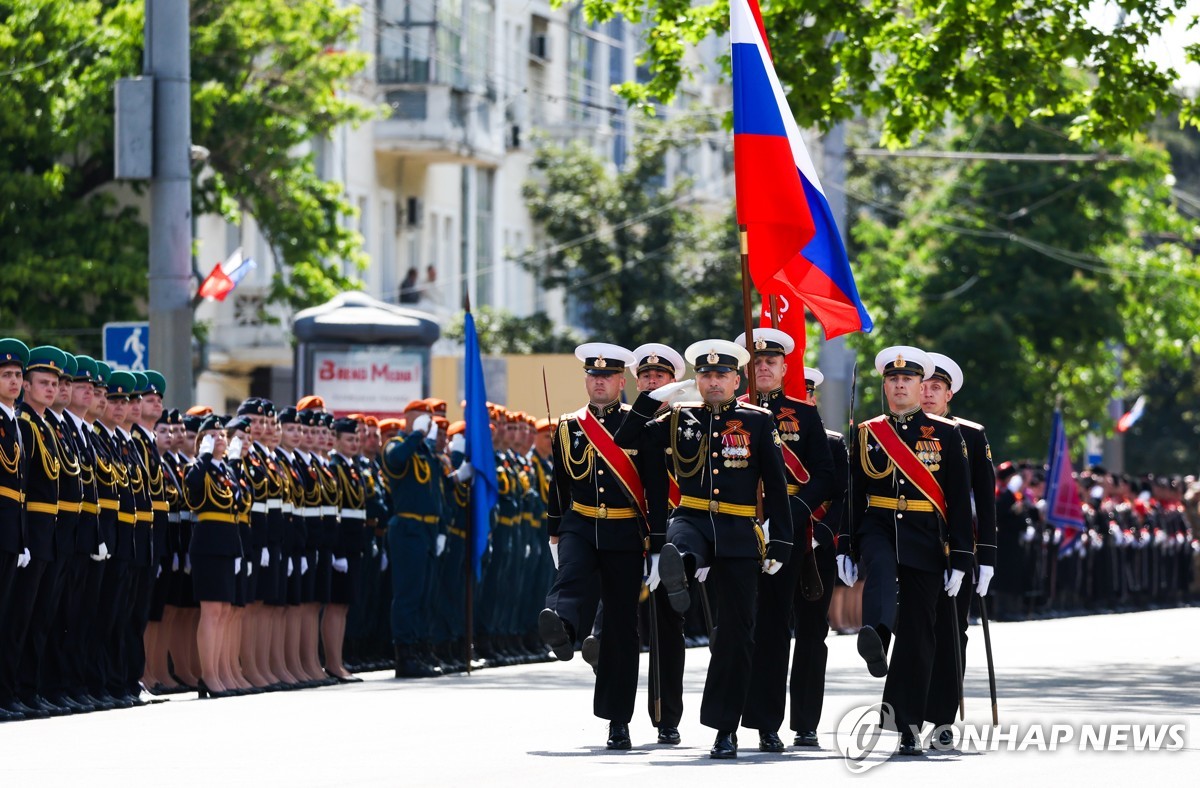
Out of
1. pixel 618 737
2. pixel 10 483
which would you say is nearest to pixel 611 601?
pixel 618 737

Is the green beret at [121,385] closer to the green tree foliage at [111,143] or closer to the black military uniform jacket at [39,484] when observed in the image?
the black military uniform jacket at [39,484]

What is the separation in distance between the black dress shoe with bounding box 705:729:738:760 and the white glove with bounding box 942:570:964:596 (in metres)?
1.30

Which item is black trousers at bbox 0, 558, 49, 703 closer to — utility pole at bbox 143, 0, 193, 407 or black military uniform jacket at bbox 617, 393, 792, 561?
black military uniform jacket at bbox 617, 393, 792, 561

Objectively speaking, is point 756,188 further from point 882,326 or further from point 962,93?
point 882,326

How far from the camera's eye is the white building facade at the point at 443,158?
132ft

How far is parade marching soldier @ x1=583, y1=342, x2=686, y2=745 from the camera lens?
13586 millimetres

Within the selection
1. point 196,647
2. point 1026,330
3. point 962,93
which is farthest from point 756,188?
point 1026,330

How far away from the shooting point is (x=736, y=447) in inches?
519

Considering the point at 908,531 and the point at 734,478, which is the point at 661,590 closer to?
the point at 734,478

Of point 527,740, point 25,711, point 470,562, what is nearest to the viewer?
point 527,740

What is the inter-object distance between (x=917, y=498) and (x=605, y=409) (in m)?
1.62

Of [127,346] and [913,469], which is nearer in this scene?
[913,469]

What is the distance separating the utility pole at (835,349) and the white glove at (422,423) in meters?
12.5

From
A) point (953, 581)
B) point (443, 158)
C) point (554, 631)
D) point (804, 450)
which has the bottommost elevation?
point (554, 631)
